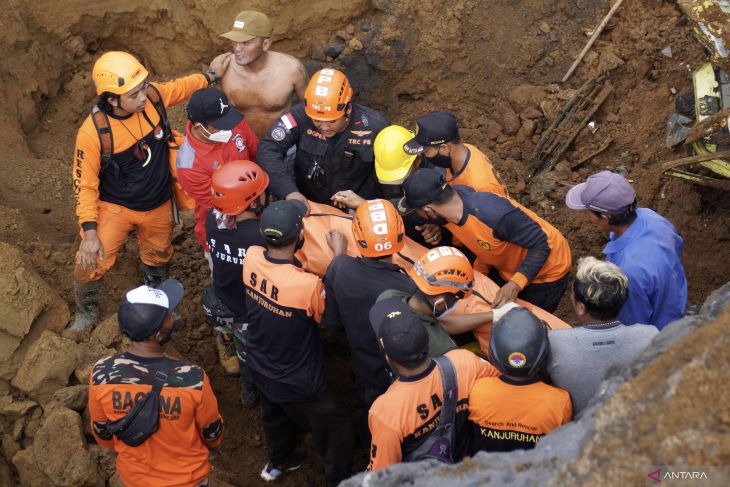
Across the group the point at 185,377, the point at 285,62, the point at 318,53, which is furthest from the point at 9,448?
the point at 318,53

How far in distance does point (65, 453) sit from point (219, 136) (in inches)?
98.0

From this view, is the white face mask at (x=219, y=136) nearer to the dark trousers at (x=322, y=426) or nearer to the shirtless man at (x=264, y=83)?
the shirtless man at (x=264, y=83)

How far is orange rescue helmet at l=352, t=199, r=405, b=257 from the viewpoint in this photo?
437cm

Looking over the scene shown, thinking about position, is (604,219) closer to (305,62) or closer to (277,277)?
(277,277)

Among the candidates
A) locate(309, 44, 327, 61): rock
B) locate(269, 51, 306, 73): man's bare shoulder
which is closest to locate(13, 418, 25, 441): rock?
locate(269, 51, 306, 73): man's bare shoulder

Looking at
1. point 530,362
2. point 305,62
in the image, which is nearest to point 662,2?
point 305,62

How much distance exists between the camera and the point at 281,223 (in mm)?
4332

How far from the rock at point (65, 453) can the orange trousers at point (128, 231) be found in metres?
1.27

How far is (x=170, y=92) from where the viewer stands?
233 inches

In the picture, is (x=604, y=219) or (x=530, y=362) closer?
(x=530, y=362)

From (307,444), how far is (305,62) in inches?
179

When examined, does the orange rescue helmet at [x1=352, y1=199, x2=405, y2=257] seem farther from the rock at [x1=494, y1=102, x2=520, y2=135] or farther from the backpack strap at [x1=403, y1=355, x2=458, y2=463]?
the rock at [x1=494, y1=102, x2=520, y2=135]

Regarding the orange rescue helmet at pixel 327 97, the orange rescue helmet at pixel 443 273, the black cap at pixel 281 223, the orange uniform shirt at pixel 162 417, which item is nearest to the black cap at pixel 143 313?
the orange uniform shirt at pixel 162 417

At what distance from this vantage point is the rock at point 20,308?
5.34 m
